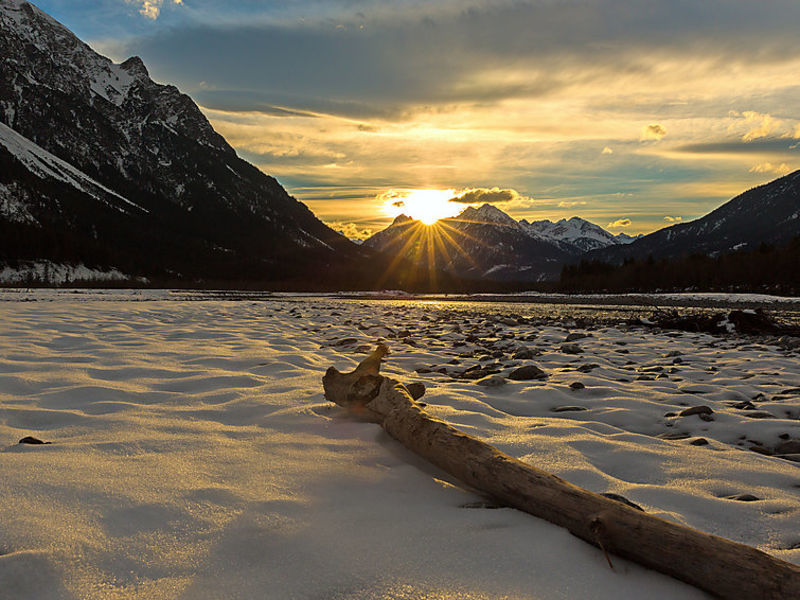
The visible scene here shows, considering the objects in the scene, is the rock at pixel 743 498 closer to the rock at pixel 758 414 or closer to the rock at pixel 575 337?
the rock at pixel 758 414

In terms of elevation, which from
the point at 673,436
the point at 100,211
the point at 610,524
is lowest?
the point at 673,436

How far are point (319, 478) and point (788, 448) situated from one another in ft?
12.2

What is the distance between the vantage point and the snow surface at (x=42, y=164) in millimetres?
122750

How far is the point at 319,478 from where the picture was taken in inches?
101

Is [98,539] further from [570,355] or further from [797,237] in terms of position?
[797,237]

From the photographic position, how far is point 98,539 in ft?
5.84

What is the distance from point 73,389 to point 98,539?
303 cm

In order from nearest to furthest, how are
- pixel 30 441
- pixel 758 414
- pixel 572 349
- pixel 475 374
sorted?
pixel 30 441, pixel 758 414, pixel 475 374, pixel 572 349

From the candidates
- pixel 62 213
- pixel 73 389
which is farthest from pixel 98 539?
pixel 62 213

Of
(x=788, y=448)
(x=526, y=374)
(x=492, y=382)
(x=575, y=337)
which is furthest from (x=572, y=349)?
(x=788, y=448)

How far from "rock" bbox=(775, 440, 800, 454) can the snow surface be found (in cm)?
15986

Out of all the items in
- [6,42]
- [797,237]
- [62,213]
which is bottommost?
[797,237]

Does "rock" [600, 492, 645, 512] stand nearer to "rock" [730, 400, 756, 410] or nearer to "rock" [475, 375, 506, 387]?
"rock" [475, 375, 506, 387]

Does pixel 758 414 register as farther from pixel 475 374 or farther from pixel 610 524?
pixel 610 524
